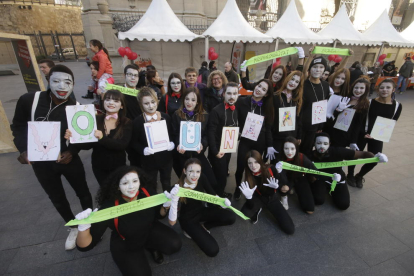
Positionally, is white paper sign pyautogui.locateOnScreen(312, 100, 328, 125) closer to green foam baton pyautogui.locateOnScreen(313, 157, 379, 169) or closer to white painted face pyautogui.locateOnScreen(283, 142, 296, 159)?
green foam baton pyautogui.locateOnScreen(313, 157, 379, 169)

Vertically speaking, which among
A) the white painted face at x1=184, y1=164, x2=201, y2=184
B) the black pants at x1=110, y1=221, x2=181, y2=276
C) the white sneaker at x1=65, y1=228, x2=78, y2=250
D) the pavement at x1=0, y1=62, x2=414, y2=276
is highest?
the white painted face at x1=184, y1=164, x2=201, y2=184

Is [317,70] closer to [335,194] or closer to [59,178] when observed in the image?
[335,194]

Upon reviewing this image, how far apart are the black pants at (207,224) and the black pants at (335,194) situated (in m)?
1.61

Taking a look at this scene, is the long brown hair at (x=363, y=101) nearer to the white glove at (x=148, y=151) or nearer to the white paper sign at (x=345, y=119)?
the white paper sign at (x=345, y=119)

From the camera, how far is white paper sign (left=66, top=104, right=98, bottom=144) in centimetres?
206

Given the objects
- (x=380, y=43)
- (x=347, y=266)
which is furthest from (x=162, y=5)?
(x=380, y=43)

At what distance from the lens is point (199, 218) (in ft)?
8.48

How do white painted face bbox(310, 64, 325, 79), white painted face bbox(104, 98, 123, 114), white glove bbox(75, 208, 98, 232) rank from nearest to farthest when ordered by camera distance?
white glove bbox(75, 208, 98, 232), white painted face bbox(104, 98, 123, 114), white painted face bbox(310, 64, 325, 79)

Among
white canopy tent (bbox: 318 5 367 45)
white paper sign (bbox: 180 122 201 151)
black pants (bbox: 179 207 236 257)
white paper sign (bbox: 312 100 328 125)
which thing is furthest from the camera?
white canopy tent (bbox: 318 5 367 45)

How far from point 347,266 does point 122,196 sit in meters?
2.76

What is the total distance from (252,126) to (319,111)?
1.36 meters

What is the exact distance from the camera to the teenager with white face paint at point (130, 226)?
1.96 metres

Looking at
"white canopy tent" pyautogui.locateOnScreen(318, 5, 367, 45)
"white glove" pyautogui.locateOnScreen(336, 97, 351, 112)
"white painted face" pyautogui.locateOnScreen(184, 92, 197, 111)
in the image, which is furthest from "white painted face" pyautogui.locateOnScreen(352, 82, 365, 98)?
"white canopy tent" pyautogui.locateOnScreen(318, 5, 367, 45)

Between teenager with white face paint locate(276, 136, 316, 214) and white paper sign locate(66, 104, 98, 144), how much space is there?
2.50 meters
